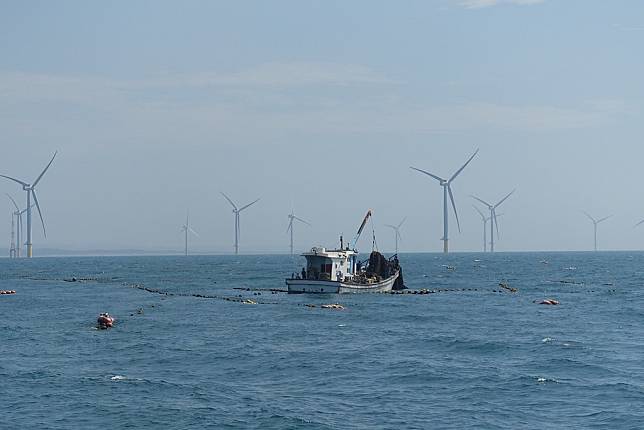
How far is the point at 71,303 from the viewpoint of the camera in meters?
120

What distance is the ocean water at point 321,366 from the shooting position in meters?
49.8

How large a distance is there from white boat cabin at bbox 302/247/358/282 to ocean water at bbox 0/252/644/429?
31.0 ft

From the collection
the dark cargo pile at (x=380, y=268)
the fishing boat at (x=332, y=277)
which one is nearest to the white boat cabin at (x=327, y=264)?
the fishing boat at (x=332, y=277)

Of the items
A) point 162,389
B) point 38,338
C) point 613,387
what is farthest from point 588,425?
point 38,338

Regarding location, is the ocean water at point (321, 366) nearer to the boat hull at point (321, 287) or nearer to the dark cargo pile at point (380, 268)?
the boat hull at point (321, 287)

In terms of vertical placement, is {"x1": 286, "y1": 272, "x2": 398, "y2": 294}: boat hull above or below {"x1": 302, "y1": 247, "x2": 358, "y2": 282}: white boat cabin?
below

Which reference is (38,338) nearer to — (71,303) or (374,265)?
(71,303)

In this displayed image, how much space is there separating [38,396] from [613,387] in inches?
1378

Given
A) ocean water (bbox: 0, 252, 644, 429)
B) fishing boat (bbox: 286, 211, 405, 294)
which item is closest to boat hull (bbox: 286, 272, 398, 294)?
fishing boat (bbox: 286, 211, 405, 294)

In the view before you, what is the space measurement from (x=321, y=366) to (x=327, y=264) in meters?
58.7

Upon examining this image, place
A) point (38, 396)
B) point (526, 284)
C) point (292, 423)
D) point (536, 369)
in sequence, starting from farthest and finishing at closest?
point (526, 284) → point (536, 369) → point (38, 396) → point (292, 423)

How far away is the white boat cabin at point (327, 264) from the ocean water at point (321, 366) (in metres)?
9.44

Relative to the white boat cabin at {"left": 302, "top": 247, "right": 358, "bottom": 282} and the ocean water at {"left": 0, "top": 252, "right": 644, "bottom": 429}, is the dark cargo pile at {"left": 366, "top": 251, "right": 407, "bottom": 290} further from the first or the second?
the ocean water at {"left": 0, "top": 252, "right": 644, "bottom": 429}

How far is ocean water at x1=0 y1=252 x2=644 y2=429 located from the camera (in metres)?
49.8
